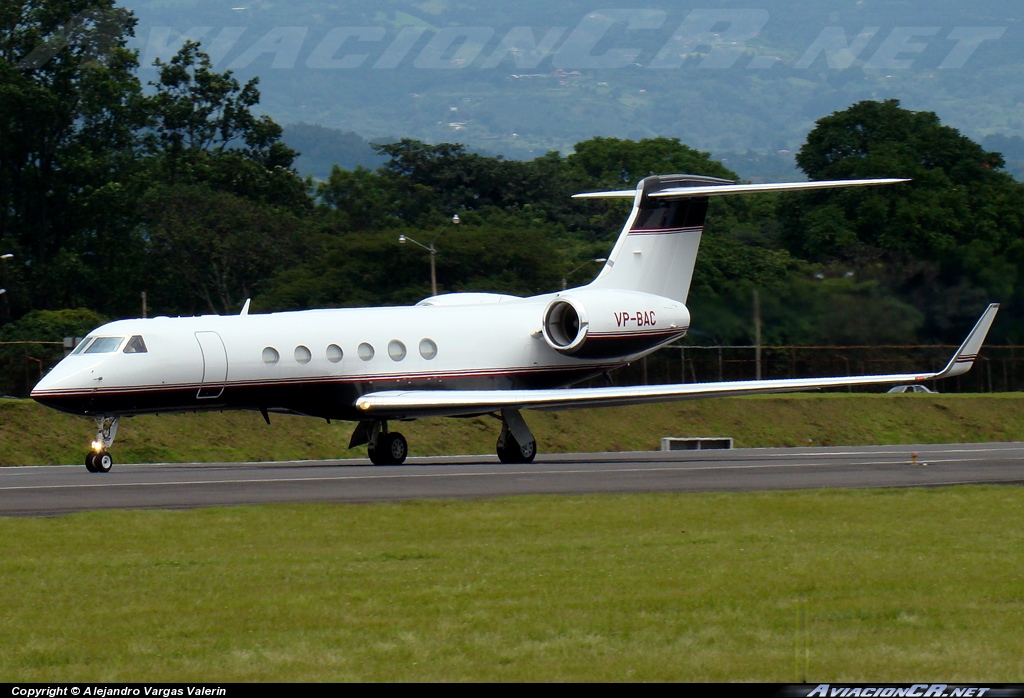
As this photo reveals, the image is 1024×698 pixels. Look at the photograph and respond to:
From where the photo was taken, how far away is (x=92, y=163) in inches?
2692

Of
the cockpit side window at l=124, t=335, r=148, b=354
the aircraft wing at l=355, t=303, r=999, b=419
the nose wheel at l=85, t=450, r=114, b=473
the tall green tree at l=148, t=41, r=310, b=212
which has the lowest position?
the nose wheel at l=85, t=450, r=114, b=473

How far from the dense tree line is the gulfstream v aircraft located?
375 inches

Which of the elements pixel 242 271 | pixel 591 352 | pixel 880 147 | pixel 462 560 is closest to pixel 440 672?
pixel 462 560

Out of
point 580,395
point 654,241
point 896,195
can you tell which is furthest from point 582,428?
point 896,195

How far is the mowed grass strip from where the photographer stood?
7.80 m

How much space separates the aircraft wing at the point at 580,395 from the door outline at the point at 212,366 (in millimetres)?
2691

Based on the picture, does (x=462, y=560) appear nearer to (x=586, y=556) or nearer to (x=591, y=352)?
(x=586, y=556)

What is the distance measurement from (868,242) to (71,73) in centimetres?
4153

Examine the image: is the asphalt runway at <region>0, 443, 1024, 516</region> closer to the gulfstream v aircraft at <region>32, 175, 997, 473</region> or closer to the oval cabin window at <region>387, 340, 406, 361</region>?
the gulfstream v aircraft at <region>32, 175, 997, 473</region>

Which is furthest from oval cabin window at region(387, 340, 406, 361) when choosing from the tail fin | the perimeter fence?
the perimeter fence

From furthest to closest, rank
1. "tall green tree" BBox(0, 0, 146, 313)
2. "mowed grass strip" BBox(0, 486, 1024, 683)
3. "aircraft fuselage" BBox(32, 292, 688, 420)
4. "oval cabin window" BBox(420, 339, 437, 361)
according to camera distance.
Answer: "tall green tree" BBox(0, 0, 146, 313)
"oval cabin window" BBox(420, 339, 437, 361)
"aircraft fuselage" BBox(32, 292, 688, 420)
"mowed grass strip" BBox(0, 486, 1024, 683)

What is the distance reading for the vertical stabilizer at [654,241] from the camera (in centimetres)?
3094

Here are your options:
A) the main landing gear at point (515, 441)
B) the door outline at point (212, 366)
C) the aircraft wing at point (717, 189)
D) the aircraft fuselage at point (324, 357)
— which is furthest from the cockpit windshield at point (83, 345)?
the aircraft wing at point (717, 189)

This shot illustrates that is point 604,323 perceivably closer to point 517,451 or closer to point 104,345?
point 517,451
